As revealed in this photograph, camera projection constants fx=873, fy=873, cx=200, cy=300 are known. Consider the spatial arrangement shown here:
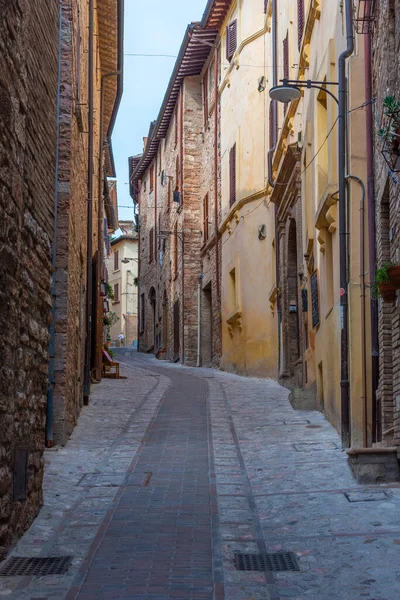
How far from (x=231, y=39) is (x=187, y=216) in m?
6.70

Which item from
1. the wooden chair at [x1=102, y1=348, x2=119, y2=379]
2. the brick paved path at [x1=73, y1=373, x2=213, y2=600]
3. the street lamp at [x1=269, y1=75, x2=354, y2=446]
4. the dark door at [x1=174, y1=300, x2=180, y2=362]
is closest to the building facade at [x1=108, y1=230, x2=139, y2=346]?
the dark door at [x1=174, y1=300, x2=180, y2=362]

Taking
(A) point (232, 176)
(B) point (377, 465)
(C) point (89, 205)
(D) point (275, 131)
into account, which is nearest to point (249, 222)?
(A) point (232, 176)

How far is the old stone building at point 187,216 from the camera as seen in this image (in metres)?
27.8

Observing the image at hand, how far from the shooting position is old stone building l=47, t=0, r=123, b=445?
1141 cm

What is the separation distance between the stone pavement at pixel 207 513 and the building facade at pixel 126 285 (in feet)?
138

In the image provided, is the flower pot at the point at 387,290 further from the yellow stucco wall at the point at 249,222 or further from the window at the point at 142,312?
the window at the point at 142,312

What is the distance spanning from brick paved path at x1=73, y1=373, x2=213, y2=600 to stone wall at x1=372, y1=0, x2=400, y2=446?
2096 millimetres

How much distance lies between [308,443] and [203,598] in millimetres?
5779

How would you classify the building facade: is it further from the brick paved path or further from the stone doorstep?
the stone doorstep

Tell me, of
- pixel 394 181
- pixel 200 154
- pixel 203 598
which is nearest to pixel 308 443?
pixel 394 181

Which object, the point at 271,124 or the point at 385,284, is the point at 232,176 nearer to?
the point at 271,124

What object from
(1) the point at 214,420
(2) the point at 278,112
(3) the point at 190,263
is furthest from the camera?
(3) the point at 190,263

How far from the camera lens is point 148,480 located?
9.08m

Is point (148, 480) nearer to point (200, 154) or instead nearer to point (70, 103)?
point (70, 103)
